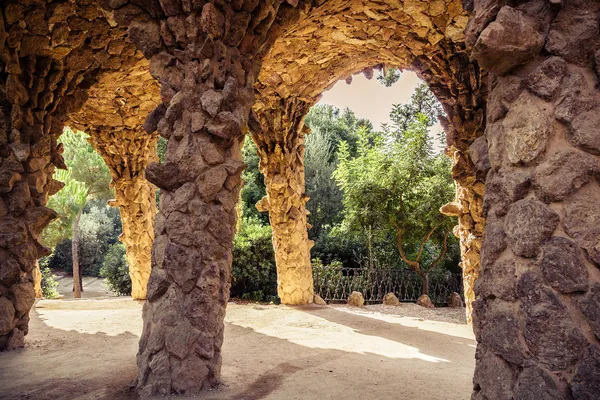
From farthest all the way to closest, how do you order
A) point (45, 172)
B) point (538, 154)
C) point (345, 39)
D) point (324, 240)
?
point (324, 240)
point (345, 39)
point (45, 172)
point (538, 154)

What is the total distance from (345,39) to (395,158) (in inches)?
206

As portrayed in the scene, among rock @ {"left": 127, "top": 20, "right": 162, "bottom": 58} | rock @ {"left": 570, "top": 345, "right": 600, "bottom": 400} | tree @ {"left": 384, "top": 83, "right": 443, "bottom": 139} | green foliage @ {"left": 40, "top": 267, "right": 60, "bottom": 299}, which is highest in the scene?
tree @ {"left": 384, "top": 83, "right": 443, "bottom": 139}

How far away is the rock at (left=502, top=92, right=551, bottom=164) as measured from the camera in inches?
47.1

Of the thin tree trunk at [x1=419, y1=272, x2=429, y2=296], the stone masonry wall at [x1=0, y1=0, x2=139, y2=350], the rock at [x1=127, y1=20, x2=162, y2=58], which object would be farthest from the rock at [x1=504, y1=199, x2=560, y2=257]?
the thin tree trunk at [x1=419, y1=272, x2=429, y2=296]

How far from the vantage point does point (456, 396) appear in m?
2.59

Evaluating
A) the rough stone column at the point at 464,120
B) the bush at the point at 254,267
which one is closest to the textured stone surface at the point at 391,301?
the bush at the point at 254,267

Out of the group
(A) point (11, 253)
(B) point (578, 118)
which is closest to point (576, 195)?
(B) point (578, 118)

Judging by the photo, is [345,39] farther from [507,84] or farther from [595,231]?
[595,231]

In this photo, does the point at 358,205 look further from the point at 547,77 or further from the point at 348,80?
the point at 547,77

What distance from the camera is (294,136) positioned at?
23.2 ft

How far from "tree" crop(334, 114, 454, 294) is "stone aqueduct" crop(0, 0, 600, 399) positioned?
3106 mm

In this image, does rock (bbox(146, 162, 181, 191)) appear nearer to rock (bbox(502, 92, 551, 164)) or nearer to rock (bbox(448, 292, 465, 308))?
rock (bbox(502, 92, 551, 164))

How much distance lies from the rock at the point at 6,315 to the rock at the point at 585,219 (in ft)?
13.7

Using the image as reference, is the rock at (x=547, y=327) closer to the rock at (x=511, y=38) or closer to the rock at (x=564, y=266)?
the rock at (x=564, y=266)
